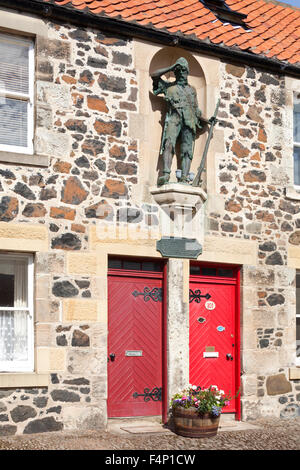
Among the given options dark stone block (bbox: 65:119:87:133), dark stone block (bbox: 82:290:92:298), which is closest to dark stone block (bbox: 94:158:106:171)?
dark stone block (bbox: 65:119:87:133)

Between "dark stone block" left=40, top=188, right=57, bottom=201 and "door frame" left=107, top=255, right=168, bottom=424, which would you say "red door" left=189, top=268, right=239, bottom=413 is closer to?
"door frame" left=107, top=255, right=168, bottom=424

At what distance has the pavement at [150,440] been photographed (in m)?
8.27

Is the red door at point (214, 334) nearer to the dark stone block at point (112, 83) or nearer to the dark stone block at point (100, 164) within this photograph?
the dark stone block at point (100, 164)

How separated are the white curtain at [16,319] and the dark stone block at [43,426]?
85cm

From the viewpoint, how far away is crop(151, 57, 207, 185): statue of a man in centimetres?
1030

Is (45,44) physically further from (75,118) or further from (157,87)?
(157,87)

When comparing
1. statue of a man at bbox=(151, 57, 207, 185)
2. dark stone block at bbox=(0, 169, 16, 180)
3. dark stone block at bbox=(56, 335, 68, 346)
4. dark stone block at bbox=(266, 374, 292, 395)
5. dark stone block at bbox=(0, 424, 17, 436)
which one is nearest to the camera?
dark stone block at bbox=(0, 424, 17, 436)

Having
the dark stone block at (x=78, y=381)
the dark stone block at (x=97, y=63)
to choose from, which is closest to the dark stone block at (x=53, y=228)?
the dark stone block at (x=78, y=381)

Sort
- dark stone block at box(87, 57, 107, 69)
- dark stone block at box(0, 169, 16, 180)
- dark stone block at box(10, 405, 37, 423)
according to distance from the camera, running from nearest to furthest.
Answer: dark stone block at box(10, 405, 37, 423) → dark stone block at box(0, 169, 16, 180) → dark stone block at box(87, 57, 107, 69)

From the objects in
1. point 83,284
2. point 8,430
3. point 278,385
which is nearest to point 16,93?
point 83,284

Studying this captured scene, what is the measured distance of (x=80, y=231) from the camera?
9.46 meters

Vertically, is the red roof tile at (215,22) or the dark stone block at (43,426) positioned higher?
the red roof tile at (215,22)

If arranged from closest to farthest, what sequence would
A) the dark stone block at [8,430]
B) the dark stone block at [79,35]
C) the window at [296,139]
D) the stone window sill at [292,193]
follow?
1. the dark stone block at [8,430]
2. the dark stone block at [79,35]
3. the stone window sill at [292,193]
4. the window at [296,139]

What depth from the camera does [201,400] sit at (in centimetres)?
924
